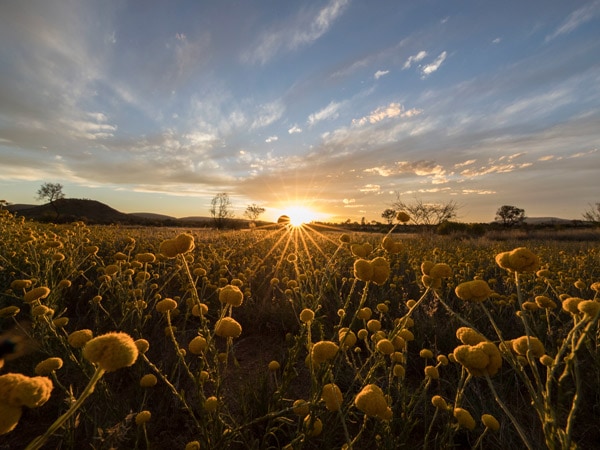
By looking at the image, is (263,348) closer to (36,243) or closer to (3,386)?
(3,386)

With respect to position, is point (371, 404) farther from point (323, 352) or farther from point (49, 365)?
point (49, 365)

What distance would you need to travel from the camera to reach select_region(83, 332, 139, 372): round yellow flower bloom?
2.80 feet

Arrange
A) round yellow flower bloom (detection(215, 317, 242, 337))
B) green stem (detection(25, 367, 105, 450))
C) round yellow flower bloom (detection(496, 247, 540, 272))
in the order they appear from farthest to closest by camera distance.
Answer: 1. round yellow flower bloom (detection(215, 317, 242, 337))
2. round yellow flower bloom (detection(496, 247, 540, 272))
3. green stem (detection(25, 367, 105, 450))

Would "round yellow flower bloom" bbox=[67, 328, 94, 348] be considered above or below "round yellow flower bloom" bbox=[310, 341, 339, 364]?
above

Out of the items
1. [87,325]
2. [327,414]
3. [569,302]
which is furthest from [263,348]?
[569,302]

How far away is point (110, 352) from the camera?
0.87 meters

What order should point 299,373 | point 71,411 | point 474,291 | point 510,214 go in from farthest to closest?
point 510,214
point 299,373
point 474,291
point 71,411

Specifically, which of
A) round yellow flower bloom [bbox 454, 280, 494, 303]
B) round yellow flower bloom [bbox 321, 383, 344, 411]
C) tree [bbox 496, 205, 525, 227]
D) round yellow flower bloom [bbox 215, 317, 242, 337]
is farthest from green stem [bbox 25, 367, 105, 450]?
tree [bbox 496, 205, 525, 227]

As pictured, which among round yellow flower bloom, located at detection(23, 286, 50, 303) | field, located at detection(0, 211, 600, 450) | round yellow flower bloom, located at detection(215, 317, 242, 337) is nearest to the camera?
field, located at detection(0, 211, 600, 450)

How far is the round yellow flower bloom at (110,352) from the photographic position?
854mm

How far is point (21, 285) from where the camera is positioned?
2660mm

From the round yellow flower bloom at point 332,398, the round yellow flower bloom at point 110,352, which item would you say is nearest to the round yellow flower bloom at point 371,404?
the round yellow flower bloom at point 332,398

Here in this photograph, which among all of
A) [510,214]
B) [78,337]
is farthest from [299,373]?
[510,214]

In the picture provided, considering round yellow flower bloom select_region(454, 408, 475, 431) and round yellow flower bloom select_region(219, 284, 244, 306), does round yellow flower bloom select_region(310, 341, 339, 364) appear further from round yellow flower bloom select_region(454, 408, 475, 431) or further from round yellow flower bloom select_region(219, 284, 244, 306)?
round yellow flower bloom select_region(454, 408, 475, 431)
